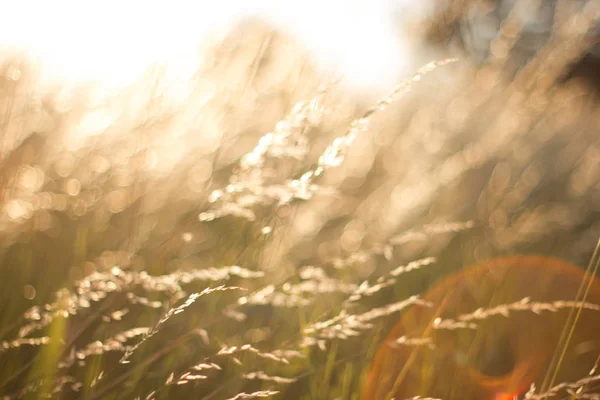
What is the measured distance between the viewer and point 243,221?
6.03 feet

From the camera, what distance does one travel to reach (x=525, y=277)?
2.01 metres

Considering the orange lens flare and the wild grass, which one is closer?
the wild grass

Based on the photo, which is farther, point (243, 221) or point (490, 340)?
point (243, 221)

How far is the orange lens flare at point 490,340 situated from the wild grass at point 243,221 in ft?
0.22

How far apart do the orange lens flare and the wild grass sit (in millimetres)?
67

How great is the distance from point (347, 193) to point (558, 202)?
4.37ft

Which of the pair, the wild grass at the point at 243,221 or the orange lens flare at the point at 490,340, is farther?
the orange lens flare at the point at 490,340

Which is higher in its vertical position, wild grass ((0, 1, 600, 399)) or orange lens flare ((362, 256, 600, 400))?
wild grass ((0, 1, 600, 399))

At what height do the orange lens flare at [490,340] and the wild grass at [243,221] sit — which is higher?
the wild grass at [243,221]

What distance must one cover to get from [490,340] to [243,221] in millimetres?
902

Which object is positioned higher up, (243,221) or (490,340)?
(243,221)

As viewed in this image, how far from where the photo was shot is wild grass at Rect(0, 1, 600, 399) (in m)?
1.04

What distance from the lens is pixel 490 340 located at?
160cm

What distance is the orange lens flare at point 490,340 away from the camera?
1332 mm
